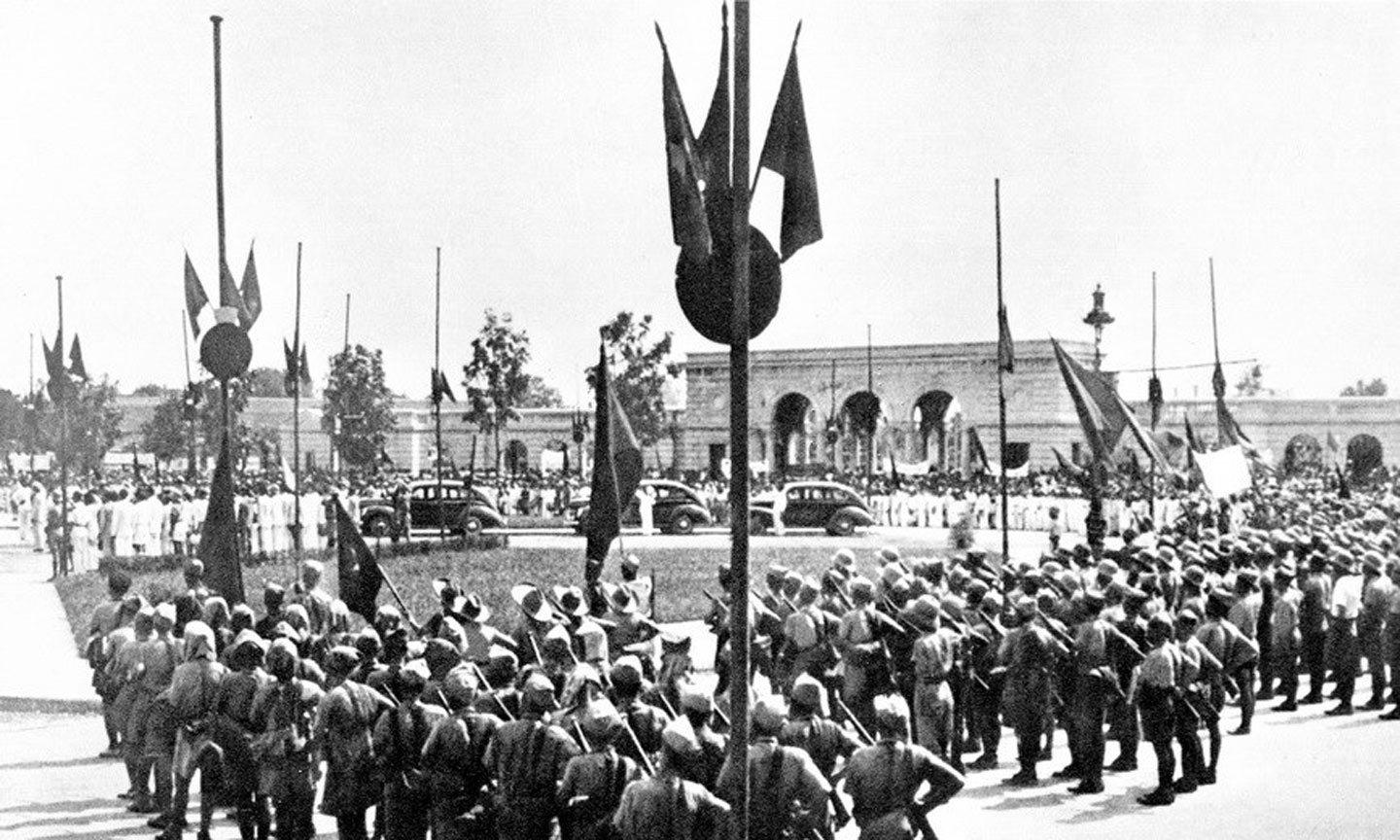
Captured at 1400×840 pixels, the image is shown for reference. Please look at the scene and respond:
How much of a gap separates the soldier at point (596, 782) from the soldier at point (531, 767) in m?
0.13

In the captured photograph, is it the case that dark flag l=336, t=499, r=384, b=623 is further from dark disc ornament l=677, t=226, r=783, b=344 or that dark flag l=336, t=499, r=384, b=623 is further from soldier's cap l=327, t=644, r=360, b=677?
dark disc ornament l=677, t=226, r=783, b=344

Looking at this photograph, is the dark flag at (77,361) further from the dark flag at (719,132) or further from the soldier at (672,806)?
the soldier at (672,806)

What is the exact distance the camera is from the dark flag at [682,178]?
26.8 ft

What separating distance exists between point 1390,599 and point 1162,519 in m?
26.7

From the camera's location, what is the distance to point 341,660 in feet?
34.9

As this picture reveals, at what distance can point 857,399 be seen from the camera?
7306 cm

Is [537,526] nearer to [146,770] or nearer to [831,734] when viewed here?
[146,770]

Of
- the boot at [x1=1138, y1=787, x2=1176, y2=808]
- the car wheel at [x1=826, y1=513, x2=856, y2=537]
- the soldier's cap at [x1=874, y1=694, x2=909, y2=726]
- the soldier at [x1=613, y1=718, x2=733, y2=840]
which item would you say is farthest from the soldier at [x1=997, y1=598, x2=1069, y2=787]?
the car wheel at [x1=826, y1=513, x2=856, y2=537]

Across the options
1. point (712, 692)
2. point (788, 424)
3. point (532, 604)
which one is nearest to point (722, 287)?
point (532, 604)

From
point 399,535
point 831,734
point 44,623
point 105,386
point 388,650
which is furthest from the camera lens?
point 105,386

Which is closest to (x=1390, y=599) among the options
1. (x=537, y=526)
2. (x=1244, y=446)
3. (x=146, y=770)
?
(x=146, y=770)

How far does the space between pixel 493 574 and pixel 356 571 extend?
45.4 feet

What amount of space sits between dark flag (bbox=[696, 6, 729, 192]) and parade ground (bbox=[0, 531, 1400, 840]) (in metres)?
5.61

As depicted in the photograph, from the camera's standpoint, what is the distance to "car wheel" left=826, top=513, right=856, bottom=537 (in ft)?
133
